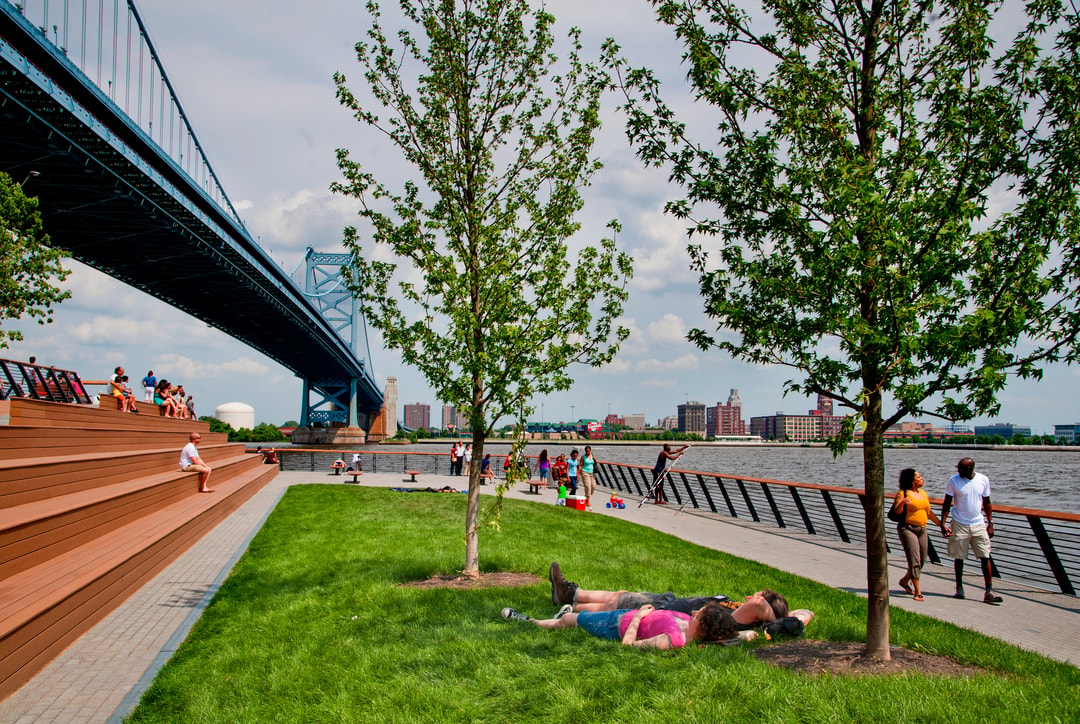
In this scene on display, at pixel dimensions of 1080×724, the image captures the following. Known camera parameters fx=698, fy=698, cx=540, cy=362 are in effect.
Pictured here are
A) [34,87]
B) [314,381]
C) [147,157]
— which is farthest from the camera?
[314,381]

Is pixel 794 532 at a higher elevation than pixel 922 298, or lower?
lower

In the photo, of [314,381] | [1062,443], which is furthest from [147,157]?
[1062,443]

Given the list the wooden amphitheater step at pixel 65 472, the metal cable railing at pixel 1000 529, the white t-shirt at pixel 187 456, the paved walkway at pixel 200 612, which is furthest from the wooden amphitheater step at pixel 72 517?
the metal cable railing at pixel 1000 529

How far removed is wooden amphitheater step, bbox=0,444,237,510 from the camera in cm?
744

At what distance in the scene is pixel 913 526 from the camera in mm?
8000

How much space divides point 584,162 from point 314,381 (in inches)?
2593

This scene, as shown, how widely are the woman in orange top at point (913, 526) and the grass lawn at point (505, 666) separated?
1.03 metres

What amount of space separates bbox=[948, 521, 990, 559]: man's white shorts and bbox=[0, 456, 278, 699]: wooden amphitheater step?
8.90 meters

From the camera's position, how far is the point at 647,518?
15.9 m

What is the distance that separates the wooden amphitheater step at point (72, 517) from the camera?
21.1 feet

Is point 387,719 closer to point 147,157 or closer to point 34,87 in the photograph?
point 34,87

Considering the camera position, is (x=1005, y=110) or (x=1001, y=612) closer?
(x=1005, y=110)

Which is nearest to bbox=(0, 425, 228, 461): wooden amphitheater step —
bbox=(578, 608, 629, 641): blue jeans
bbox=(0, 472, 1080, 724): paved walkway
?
bbox=(0, 472, 1080, 724): paved walkway

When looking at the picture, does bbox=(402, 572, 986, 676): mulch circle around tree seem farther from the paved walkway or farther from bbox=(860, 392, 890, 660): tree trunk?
the paved walkway
